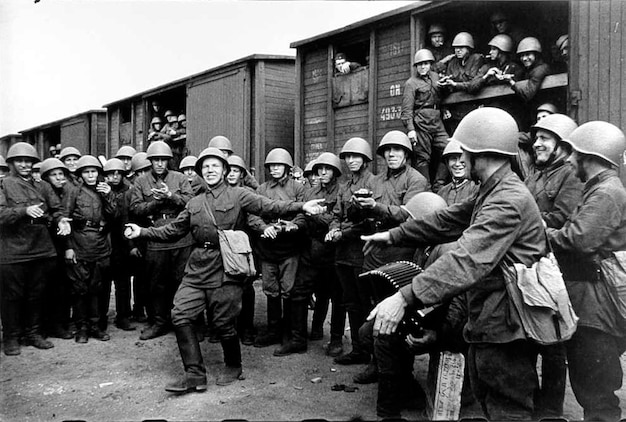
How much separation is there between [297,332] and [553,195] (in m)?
3.09

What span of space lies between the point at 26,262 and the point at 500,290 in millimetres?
5567

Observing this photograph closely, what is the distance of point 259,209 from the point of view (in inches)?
210

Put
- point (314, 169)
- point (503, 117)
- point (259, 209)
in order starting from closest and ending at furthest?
point (503, 117) → point (259, 209) → point (314, 169)

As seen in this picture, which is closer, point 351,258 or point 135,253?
point 351,258

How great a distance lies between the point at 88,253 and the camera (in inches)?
264

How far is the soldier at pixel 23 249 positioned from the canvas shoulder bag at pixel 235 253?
2481 millimetres

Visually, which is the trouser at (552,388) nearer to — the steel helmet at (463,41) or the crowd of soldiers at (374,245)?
the crowd of soldiers at (374,245)

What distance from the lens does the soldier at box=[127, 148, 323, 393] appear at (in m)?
4.81

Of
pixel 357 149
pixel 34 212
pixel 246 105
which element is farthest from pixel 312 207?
pixel 246 105

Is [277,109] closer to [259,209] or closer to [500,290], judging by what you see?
[259,209]

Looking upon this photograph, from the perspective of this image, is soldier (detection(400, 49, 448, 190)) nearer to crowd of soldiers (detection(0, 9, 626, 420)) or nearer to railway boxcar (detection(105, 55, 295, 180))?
crowd of soldiers (detection(0, 9, 626, 420))

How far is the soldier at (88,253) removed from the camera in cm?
669

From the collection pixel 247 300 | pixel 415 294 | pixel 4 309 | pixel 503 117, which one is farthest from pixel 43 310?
pixel 503 117

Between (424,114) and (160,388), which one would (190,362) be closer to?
(160,388)
